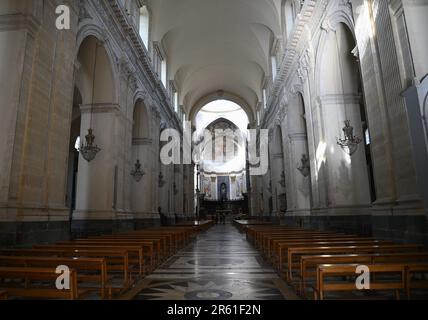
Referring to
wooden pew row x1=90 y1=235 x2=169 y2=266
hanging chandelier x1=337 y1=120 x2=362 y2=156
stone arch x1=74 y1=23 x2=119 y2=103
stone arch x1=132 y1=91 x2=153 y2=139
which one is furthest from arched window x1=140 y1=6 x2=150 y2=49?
wooden pew row x1=90 y1=235 x2=169 y2=266

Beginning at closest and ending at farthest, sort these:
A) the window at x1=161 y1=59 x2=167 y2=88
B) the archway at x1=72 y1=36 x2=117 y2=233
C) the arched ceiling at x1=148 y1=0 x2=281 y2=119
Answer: the archway at x1=72 y1=36 x2=117 y2=233
the arched ceiling at x1=148 y1=0 x2=281 y2=119
the window at x1=161 y1=59 x2=167 y2=88

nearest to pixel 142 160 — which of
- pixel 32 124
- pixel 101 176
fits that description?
pixel 101 176

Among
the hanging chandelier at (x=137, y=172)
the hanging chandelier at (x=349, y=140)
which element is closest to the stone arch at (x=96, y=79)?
the hanging chandelier at (x=137, y=172)

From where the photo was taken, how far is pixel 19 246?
5.86 meters

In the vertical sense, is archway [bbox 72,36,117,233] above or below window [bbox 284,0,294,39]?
below

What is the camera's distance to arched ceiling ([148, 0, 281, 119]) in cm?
1819

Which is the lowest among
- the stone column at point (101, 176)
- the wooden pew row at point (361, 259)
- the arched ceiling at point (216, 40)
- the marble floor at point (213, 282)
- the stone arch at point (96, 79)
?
the marble floor at point (213, 282)

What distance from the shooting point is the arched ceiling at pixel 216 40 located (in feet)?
59.7

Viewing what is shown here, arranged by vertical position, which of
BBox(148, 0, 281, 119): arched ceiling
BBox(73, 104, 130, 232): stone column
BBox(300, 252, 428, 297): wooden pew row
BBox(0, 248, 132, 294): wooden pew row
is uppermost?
BBox(148, 0, 281, 119): arched ceiling

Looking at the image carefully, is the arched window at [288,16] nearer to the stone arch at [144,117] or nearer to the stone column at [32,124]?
the stone arch at [144,117]

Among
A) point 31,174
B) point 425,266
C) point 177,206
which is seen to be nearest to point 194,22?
point 177,206

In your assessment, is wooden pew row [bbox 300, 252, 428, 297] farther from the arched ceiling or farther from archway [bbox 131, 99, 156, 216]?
the arched ceiling

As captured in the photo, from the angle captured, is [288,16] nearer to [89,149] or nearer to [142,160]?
[142,160]

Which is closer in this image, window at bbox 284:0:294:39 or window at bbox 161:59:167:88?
window at bbox 284:0:294:39
